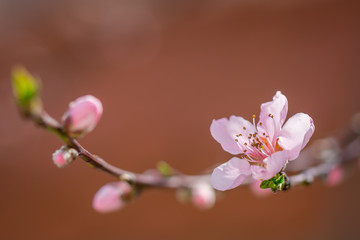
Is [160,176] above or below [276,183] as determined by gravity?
above

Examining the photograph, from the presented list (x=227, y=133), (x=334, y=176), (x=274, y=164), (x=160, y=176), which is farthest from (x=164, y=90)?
(x=274, y=164)

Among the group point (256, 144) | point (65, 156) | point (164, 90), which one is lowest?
point (65, 156)

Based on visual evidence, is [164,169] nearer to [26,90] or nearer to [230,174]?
[230,174]

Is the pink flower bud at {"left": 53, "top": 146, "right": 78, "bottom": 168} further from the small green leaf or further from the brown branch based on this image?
the small green leaf

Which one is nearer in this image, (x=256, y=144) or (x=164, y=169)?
(x=256, y=144)

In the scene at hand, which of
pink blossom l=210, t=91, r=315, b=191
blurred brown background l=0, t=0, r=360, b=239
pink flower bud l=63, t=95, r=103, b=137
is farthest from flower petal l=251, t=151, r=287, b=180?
blurred brown background l=0, t=0, r=360, b=239

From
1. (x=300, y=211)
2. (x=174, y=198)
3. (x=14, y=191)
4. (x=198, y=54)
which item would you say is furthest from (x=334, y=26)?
(x=14, y=191)
